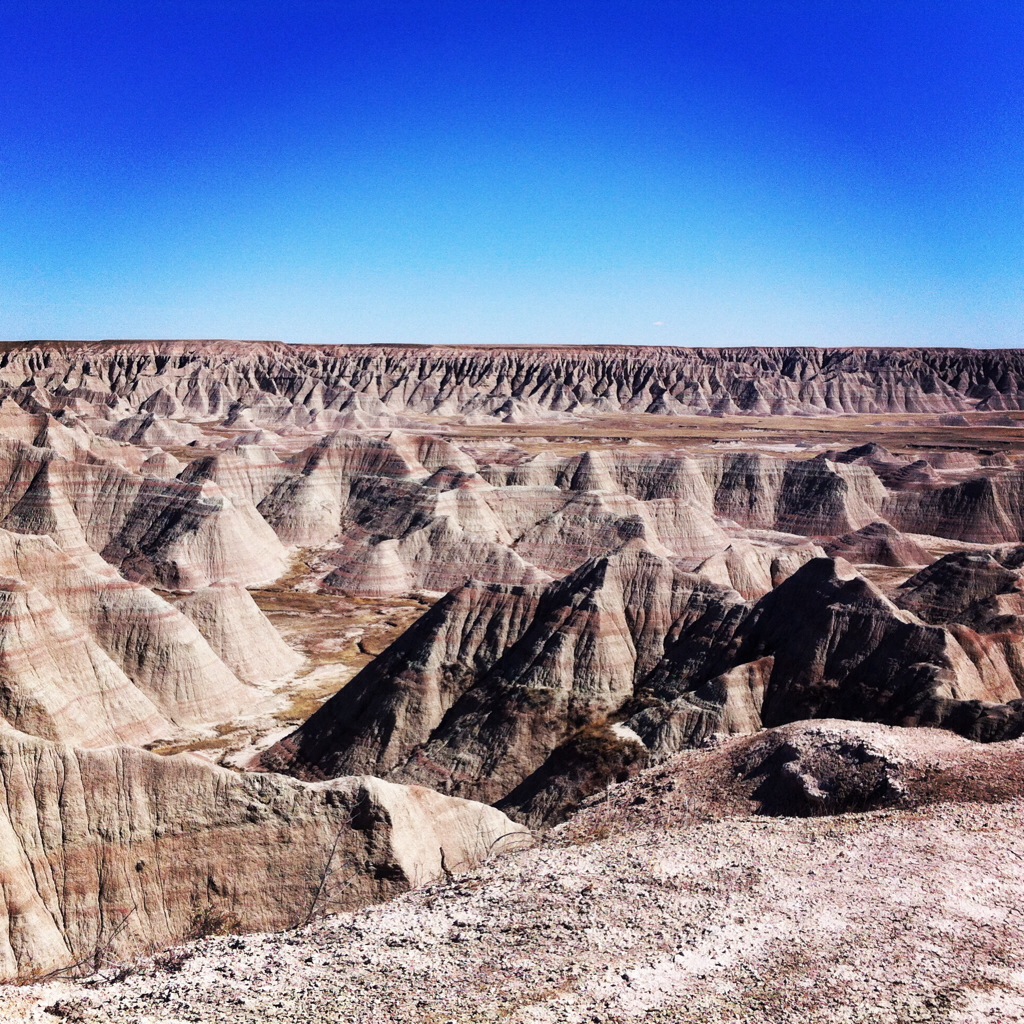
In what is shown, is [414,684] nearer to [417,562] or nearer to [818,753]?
Answer: [818,753]

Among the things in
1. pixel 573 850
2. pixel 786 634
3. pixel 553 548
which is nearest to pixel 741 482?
pixel 553 548

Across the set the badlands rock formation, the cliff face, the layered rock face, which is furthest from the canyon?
the cliff face

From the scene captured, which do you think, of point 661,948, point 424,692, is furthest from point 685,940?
point 424,692

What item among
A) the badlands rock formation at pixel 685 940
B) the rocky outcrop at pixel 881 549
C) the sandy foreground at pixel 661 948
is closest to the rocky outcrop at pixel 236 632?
Answer: the badlands rock formation at pixel 685 940

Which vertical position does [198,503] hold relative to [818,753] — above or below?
above

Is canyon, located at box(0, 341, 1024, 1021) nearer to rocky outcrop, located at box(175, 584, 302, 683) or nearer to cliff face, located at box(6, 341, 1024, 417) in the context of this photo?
rocky outcrop, located at box(175, 584, 302, 683)
